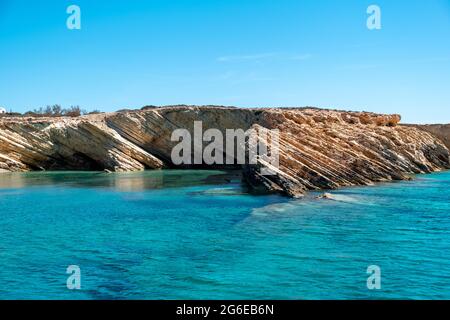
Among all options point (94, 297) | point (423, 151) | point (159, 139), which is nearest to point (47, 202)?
point (94, 297)

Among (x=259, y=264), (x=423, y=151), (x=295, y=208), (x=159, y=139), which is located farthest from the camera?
(x=159, y=139)

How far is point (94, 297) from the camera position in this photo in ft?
36.4

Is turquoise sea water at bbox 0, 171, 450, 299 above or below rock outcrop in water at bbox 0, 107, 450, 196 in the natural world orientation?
below

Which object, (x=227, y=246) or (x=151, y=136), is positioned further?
(x=151, y=136)

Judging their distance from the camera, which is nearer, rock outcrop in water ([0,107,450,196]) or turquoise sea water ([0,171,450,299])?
turquoise sea water ([0,171,450,299])

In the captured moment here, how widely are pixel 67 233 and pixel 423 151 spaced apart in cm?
4353

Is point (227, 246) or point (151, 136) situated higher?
point (151, 136)

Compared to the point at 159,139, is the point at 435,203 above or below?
below

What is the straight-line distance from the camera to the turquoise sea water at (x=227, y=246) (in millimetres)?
A: 11758

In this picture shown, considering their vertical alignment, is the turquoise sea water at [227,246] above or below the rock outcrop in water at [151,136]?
below

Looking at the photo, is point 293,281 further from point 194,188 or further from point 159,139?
point 159,139

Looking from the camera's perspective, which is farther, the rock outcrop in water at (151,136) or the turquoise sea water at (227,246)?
the rock outcrop in water at (151,136)

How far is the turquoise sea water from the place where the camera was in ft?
38.6

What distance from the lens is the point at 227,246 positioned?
15.9m
